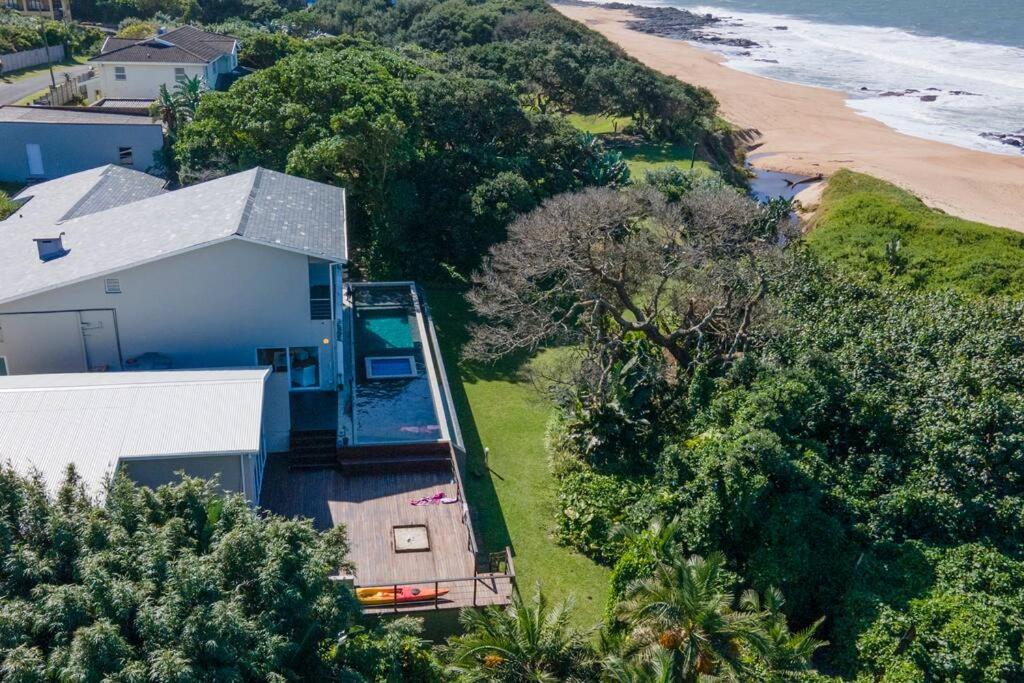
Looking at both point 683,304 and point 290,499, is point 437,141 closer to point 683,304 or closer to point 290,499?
point 683,304

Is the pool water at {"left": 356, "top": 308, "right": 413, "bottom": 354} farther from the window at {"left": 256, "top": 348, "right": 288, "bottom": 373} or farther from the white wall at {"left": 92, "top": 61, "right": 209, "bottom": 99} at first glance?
the white wall at {"left": 92, "top": 61, "right": 209, "bottom": 99}

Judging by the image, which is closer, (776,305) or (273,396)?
(273,396)

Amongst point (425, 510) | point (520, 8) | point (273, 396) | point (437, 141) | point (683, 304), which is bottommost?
point (425, 510)

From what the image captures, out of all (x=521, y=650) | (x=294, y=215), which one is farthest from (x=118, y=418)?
(x=521, y=650)

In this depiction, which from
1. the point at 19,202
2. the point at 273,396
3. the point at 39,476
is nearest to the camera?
the point at 39,476

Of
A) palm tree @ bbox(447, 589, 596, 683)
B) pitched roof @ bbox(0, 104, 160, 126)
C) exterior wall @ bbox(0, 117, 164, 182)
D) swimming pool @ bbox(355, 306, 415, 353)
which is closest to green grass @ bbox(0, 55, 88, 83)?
pitched roof @ bbox(0, 104, 160, 126)

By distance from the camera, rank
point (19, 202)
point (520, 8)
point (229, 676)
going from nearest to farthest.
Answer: point (229, 676)
point (19, 202)
point (520, 8)

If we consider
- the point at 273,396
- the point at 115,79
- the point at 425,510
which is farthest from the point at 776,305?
the point at 115,79
